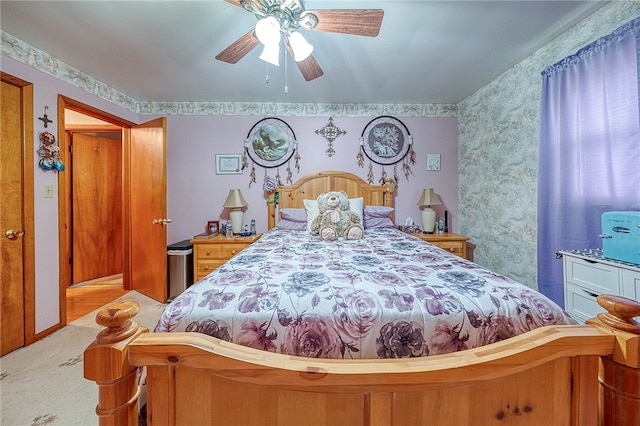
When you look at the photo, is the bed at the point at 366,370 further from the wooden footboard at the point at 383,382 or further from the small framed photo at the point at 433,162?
the small framed photo at the point at 433,162

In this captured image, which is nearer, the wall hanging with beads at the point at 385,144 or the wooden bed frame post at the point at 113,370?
the wooden bed frame post at the point at 113,370

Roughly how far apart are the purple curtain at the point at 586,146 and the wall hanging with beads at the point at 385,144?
153cm

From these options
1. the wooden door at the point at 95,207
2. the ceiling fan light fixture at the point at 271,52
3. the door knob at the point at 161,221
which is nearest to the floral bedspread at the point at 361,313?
the ceiling fan light fixture at the point at 271,52

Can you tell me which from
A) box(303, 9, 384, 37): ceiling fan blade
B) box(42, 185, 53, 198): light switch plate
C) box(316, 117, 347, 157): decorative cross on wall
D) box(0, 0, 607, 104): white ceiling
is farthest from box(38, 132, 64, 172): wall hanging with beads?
box(316, 117, 347, 157): decorative cross on wall

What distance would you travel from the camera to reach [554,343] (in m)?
0.79

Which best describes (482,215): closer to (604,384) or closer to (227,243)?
(604,384)

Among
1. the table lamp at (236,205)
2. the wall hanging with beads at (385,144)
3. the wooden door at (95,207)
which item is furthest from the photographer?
the wooden door at (95,207)

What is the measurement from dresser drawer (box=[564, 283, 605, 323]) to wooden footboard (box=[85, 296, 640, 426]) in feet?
3.52

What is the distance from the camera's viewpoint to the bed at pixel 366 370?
2.44ft

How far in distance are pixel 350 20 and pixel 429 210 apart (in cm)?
249

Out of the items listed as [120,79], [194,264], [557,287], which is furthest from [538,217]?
[120,79]

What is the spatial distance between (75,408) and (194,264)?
63.5 inches

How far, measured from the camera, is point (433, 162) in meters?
3.59

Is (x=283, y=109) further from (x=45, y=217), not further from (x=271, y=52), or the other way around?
(x=45, y=217)
